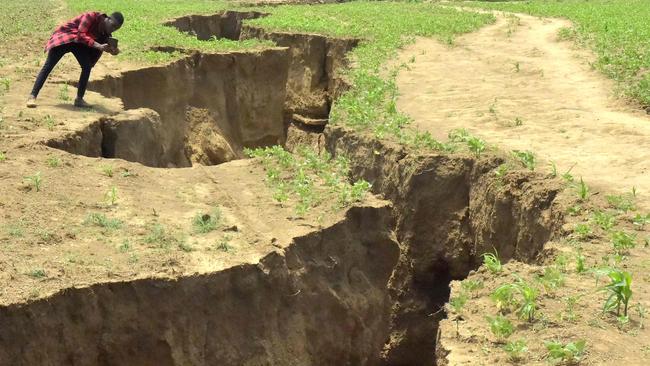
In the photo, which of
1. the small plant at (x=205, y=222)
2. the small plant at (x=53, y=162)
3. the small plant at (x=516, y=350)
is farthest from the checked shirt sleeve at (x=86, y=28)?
the small plant at (x=516, y=350)

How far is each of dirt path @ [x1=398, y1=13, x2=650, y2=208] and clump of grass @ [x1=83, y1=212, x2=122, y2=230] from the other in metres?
4.61

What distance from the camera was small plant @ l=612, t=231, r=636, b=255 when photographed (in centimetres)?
722

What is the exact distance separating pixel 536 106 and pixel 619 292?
6.85m

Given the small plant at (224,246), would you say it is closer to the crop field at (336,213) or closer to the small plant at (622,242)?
the crop field at (336,213)

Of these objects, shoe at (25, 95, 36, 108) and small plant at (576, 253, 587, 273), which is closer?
small plant at (576, 253, 587, 273)

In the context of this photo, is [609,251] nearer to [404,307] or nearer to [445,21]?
[404,307]

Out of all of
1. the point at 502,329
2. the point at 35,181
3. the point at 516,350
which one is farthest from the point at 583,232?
the point at 35,181

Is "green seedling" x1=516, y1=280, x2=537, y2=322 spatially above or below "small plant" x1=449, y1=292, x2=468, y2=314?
above

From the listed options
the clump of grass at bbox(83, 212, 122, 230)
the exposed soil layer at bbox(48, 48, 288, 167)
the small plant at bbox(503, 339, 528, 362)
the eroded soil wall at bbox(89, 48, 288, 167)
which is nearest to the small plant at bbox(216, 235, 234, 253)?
the clump of grass at bbox(83, 212, 122, 230)

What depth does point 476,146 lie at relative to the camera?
9852 mm

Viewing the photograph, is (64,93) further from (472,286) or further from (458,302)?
(458,302)

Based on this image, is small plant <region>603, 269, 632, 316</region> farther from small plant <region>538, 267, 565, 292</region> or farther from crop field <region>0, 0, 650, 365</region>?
small plant <region>538, 267, 565, 292</region>

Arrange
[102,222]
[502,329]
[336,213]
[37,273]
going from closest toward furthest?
1. [502,329]
2. [37,273]
3. [102,222]
4. [336,213]

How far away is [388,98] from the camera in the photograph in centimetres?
1306
